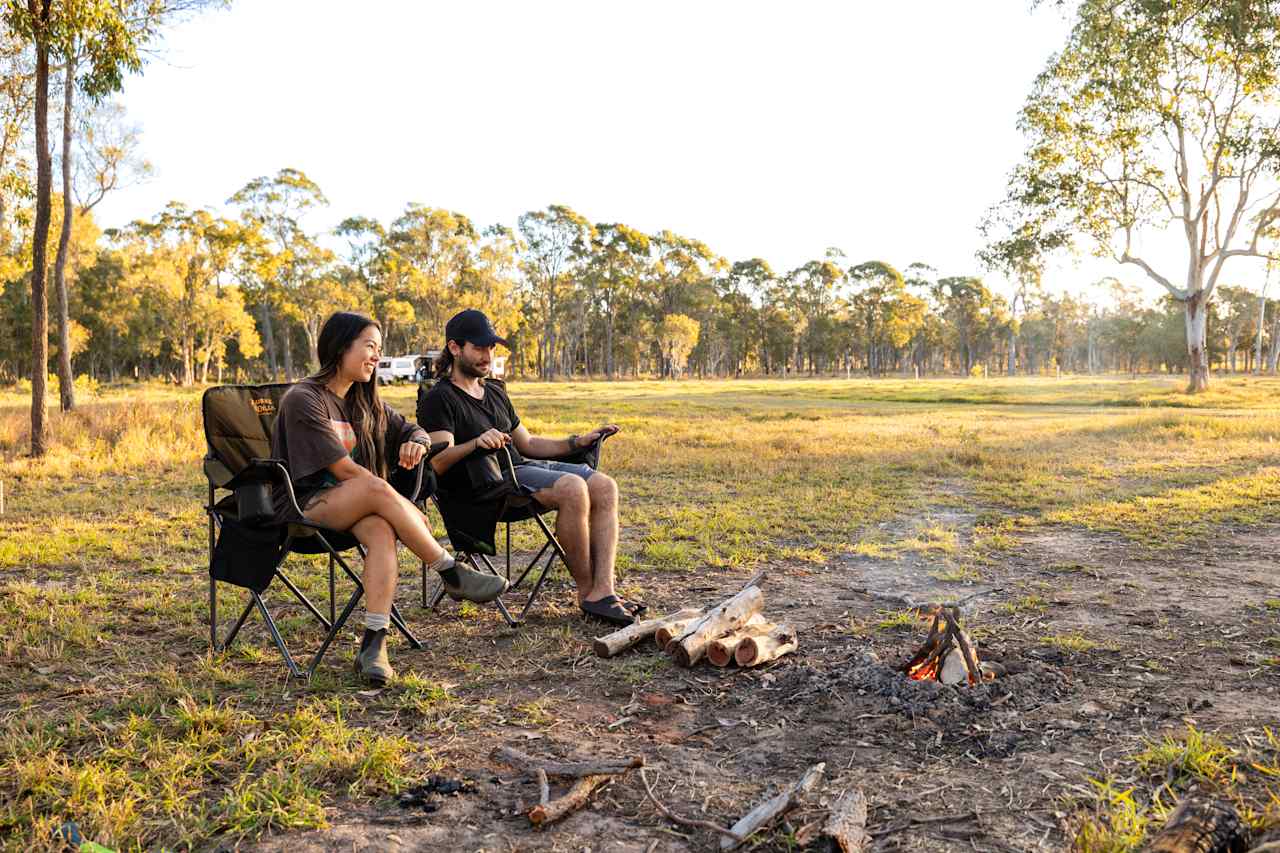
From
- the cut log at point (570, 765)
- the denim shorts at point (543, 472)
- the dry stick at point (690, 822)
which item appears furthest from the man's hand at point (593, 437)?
the dry stick at point (690, 822)

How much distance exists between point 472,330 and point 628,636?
167 cm

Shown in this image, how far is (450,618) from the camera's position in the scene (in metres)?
4.18

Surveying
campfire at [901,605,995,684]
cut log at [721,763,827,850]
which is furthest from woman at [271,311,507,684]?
campfire at [901,605,995,684]

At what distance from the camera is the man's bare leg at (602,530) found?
13.5ft

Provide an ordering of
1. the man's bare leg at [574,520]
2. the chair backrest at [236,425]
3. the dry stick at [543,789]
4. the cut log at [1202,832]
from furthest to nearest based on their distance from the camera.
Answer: the man's bare leg at [574,520]
the chair backrest at [236,425]
the dry stick at [543,789]
the cut log at [1202,832]

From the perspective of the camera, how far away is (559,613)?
169 inches

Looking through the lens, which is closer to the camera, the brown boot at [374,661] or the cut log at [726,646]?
the brown boot at [374,661]

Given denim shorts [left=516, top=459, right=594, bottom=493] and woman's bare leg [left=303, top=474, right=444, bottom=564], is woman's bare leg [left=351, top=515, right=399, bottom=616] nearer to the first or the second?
woman's bare leg [left=303, top=474, right=444, bottom=564]

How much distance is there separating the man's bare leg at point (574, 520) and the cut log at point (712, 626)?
0.63 meters

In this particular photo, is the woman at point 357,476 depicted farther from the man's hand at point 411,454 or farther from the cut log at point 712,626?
the cut log at point 712,626

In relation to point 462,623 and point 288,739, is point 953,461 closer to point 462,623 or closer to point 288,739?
point 462,623

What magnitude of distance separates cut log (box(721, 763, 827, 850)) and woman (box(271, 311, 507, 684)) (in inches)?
62.3

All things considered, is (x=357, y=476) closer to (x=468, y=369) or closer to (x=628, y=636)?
(x=468, y=369)

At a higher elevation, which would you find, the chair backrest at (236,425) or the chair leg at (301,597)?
the chair backrest at (236,425)
